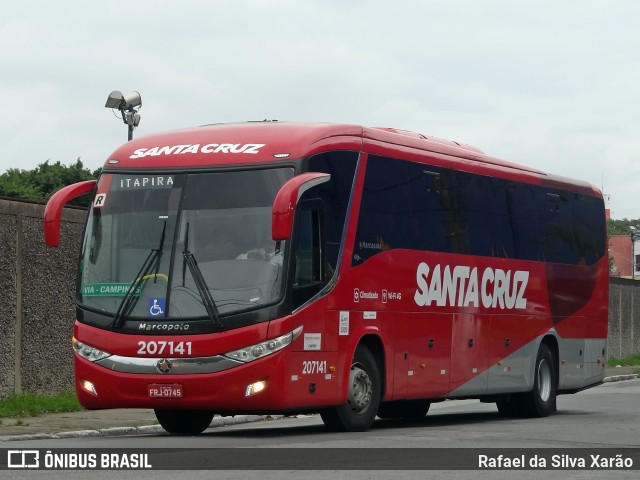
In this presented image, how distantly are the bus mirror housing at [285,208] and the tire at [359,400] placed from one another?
8.12 ft

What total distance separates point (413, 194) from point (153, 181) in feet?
13.1

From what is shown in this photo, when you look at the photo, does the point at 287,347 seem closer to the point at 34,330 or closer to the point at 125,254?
the point at 125,254

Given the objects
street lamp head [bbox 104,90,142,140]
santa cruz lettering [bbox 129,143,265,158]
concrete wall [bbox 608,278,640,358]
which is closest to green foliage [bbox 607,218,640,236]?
concrete wall [bbox 608,278,640,358]

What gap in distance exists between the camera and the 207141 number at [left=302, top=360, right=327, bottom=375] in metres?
15.9

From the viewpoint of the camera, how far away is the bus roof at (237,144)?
53.0 ft

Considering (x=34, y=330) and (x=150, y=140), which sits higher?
(x=150, y=140)

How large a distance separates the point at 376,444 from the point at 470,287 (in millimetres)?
6037

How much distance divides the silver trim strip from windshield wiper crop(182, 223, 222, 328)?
1.35ft

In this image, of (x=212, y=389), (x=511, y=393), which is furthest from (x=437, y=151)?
(x=212, y=389)

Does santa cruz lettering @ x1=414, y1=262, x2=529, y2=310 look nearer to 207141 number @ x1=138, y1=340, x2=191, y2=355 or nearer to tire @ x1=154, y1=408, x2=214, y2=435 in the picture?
tire @ x1=154, y1=408, x2=214, y2=435

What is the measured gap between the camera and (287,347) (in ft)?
50.9

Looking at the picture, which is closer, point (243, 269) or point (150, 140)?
point (243, 269)

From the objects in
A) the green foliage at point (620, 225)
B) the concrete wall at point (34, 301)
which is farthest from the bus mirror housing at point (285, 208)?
the green foliage at point (620, 225)

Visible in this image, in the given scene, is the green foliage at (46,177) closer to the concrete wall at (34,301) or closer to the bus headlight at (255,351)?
the concrete wall at (34,301)
